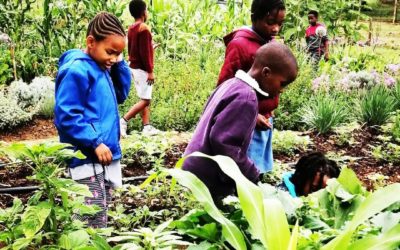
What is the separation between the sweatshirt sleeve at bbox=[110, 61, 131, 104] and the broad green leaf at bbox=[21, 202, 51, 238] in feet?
5.92

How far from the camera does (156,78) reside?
26.0 feet

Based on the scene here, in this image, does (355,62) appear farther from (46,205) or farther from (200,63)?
(46,205)

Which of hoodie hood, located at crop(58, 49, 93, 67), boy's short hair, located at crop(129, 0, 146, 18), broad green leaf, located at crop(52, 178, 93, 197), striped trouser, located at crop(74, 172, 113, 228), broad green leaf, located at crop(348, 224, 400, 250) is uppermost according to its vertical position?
hoodie hood, located at crop(58, 49, 93, 67)

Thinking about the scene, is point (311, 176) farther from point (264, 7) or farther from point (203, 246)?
point (203, 246)

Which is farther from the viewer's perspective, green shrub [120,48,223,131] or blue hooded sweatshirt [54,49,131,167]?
green shrub [120,48,223,131]

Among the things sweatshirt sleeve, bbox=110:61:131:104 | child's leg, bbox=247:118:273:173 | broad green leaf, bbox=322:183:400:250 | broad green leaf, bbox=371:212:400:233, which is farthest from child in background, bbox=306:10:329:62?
broad green leaf, bbox=322:183:400:250

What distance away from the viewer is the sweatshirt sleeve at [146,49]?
21.4 ft

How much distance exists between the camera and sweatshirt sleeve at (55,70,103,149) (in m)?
2.96

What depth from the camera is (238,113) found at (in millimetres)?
2754

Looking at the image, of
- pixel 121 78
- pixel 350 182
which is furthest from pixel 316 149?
pixel 350 182

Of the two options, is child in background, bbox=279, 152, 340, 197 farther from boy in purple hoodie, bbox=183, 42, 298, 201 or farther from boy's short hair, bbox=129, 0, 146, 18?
boy's short hair, bbox=129, 0, 146, 18

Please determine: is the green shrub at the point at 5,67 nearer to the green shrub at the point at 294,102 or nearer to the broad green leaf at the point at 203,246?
the green shrub at the point at 294,102

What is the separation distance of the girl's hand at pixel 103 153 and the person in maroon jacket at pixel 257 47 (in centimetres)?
91

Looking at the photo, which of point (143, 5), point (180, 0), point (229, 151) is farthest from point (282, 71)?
point (180, 0)
